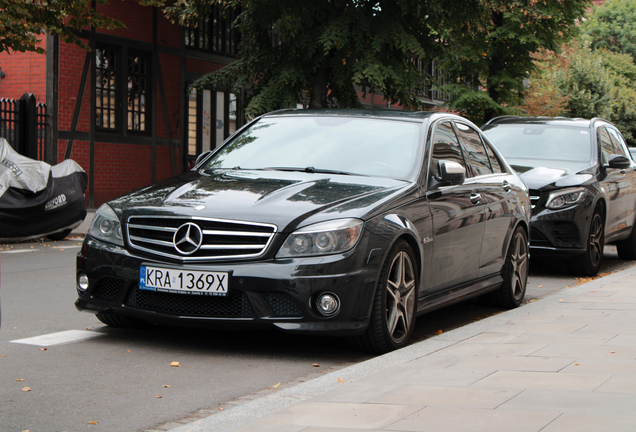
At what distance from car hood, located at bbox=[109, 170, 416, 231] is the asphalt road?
34.9 inches

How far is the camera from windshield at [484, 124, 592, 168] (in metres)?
10.9

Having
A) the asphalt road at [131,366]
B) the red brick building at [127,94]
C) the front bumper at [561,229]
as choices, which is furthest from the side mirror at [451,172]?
the red brick building at [127,94]

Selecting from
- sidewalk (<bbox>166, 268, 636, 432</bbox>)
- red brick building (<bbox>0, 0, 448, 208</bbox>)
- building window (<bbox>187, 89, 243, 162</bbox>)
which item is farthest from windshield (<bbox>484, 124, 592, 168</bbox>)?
building window (<bbox>187, 89, 243, 162</bbox>)

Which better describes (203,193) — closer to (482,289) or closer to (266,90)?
(482,289)

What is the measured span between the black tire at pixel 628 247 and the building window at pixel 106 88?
13337mm

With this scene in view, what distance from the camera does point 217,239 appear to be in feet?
17.3

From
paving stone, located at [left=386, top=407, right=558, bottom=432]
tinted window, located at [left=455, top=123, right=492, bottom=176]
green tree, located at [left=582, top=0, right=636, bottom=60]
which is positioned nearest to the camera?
paving stone, located at [left=386, top=407, right=558, bottom=432]

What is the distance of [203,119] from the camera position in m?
25.6

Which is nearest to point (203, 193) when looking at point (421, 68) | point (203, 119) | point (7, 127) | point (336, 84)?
point (7, 127)

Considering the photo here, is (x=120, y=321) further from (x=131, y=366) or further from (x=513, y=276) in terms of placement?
(x=513, y=276)

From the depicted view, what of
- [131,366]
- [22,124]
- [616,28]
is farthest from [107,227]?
[616,28]

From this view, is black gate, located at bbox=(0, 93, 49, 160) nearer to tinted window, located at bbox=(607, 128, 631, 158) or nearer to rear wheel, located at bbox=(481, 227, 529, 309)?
tinted window, located at bbox=(607, 128, 631, 158)

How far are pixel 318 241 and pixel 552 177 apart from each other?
5826 millimetres

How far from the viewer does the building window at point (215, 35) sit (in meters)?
24.6
